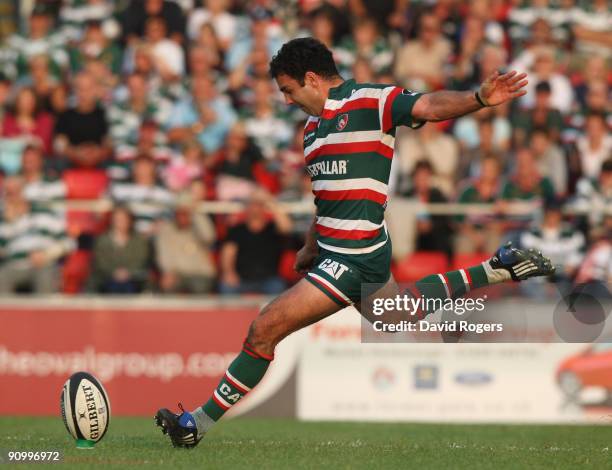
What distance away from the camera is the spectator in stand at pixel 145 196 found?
49.0 feet

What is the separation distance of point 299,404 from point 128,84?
218 inches

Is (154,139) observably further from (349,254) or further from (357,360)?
(349,254)

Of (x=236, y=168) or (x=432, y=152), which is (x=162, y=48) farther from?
(x=432, y=152)

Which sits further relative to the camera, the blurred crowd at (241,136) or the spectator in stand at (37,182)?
the spectator in stand at (37,182)

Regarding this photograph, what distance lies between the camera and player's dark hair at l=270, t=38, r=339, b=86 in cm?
790

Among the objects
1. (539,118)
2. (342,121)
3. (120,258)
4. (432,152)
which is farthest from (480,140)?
(342,121)

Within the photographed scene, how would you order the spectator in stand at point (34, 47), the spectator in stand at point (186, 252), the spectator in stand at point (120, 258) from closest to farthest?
the spectator in stand at point (120, 258) < the spectator in stand at point (186, 252) < the spectator in stand at point (34, 47)

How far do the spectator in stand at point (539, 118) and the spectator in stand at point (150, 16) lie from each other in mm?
4930

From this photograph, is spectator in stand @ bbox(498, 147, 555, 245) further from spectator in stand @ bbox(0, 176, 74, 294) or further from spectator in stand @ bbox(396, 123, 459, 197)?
spectator in stand @ bbox(0, 176, 74, 294)

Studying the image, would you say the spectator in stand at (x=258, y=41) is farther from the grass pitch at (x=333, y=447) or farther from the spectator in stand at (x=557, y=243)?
the grass pitch at (x=333, y=447)

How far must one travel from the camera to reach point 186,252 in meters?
14.6

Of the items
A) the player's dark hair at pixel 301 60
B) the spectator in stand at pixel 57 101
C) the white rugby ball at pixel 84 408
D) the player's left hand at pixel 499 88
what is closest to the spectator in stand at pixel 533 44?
the spectator in stand at pixel 57 101

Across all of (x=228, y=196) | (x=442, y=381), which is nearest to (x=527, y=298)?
(x=442, y=381)

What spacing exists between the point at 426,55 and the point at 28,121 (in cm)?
543
